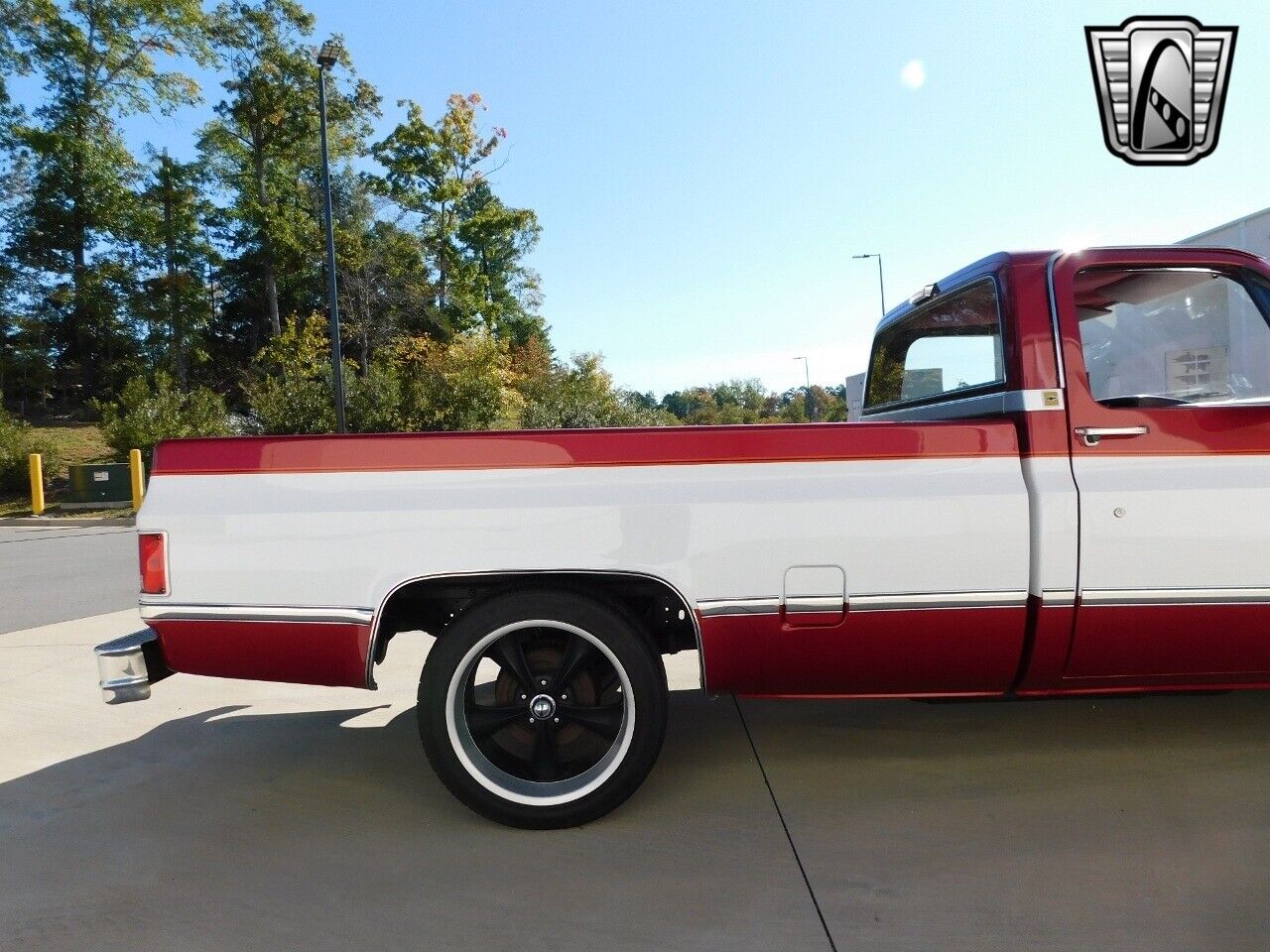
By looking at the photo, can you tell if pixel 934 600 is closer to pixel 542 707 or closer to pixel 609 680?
pixel 609 680

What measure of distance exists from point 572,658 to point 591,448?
74cm

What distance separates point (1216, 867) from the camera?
8.25 ft

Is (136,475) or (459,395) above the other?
(459,395)

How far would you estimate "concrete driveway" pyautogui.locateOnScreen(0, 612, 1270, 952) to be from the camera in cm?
232

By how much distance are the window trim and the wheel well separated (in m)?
1.39

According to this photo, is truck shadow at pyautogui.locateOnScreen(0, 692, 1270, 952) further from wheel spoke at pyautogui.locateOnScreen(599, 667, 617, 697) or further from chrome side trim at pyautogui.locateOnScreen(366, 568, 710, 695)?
chrome side trim at pyautogui.locateOnScreen(366, 568, 710, 695)

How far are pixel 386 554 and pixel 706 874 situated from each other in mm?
1429

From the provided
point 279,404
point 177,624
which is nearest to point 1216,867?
point 177,624

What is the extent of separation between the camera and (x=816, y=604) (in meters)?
2.80

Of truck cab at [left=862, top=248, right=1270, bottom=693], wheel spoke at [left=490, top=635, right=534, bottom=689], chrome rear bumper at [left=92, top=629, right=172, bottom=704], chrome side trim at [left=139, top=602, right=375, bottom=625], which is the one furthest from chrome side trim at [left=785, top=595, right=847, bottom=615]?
chrome rear bumper at [left=92, top=629, right=172, bottom=704]

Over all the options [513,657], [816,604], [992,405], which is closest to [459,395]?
[513,657]

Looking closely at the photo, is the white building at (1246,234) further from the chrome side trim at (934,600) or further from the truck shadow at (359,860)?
the truck shadow at (359,860)

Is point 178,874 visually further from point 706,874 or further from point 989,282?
point 989,282

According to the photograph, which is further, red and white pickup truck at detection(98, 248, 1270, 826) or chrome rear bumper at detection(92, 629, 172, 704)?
chrome rear bumper at detection(92, 629, 172, 704)
